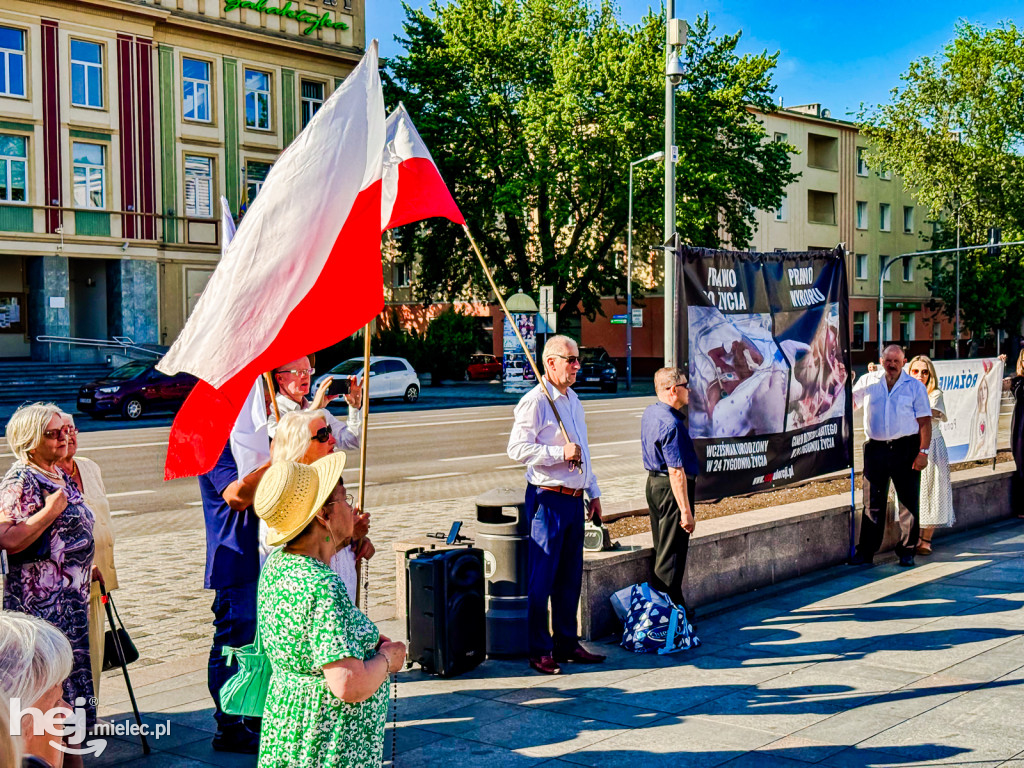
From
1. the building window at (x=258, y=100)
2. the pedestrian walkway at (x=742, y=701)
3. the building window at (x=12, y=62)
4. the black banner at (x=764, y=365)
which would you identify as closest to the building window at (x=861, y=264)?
the building window at (x=258, y=100)

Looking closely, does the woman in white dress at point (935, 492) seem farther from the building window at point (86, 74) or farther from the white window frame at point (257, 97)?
the white window frame at point (257, 97)

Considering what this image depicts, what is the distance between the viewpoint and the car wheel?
92.3ft

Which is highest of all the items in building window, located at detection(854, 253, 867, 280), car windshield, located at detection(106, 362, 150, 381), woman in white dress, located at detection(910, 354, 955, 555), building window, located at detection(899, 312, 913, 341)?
building window, located at detection(854, 253, 867, 280)

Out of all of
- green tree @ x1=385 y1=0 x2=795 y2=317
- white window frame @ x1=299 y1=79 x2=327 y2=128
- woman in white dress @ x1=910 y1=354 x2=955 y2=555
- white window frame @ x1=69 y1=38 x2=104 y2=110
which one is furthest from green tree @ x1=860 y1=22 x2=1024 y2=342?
woman in white dress @ x1=910 y1=354 x2=955 y2=555

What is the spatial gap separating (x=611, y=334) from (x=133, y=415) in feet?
105

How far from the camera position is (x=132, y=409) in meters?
28.2

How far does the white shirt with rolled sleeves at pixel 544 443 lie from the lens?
6.35m

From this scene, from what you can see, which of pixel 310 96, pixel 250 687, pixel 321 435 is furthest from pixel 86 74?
pixel 250 687

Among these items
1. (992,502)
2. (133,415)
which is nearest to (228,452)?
(992,502)

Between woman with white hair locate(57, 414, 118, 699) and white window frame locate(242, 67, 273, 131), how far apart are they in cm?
3719

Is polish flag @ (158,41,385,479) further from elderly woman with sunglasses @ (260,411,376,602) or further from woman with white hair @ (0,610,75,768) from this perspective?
woman with white hair @ (0,610,75,768)

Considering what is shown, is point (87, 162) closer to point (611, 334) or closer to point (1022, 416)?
point (611, 334)

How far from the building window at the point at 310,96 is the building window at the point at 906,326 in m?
39.4

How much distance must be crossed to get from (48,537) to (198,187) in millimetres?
36644
